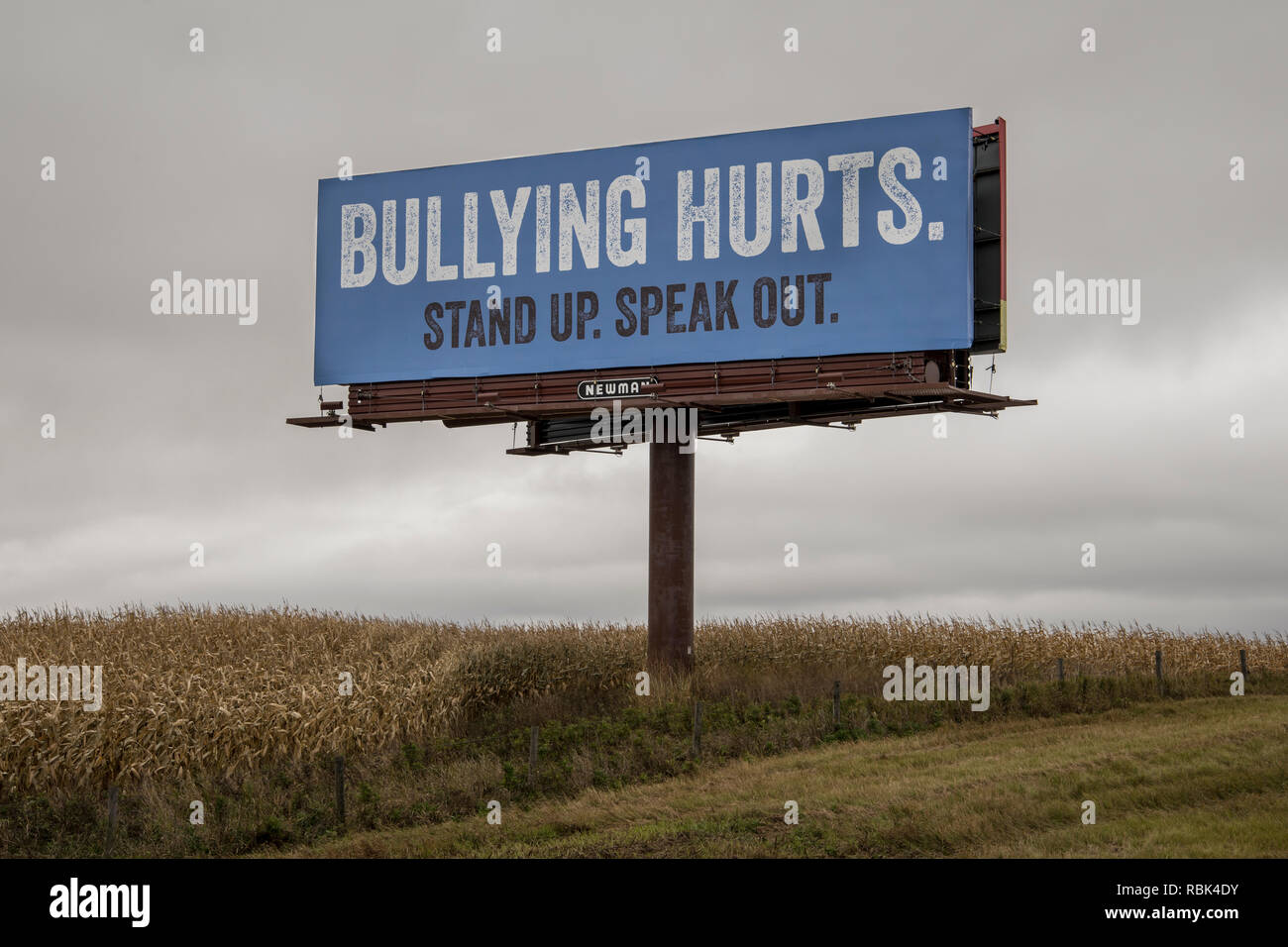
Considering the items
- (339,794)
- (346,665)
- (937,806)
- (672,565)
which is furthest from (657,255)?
(937,806)

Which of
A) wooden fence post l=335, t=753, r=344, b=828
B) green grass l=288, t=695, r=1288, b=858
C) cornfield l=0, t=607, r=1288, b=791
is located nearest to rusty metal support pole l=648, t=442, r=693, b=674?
cornfield l=0, t=607, r=1288, b=791

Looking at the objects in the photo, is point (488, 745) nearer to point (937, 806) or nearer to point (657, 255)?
point (937, 806)

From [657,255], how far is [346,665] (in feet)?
38.5

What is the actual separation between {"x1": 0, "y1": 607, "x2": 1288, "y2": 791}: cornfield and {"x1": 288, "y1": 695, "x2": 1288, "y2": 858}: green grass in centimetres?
528

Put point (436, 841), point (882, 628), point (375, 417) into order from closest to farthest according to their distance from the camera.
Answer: point (436, 841), point (375, 417), point (882, 628)

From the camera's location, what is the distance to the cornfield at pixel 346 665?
923 inches

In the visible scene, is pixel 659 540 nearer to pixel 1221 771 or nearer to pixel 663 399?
pixel 663 399

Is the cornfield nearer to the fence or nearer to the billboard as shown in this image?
the fence

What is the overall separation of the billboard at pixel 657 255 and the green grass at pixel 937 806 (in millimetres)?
9090
